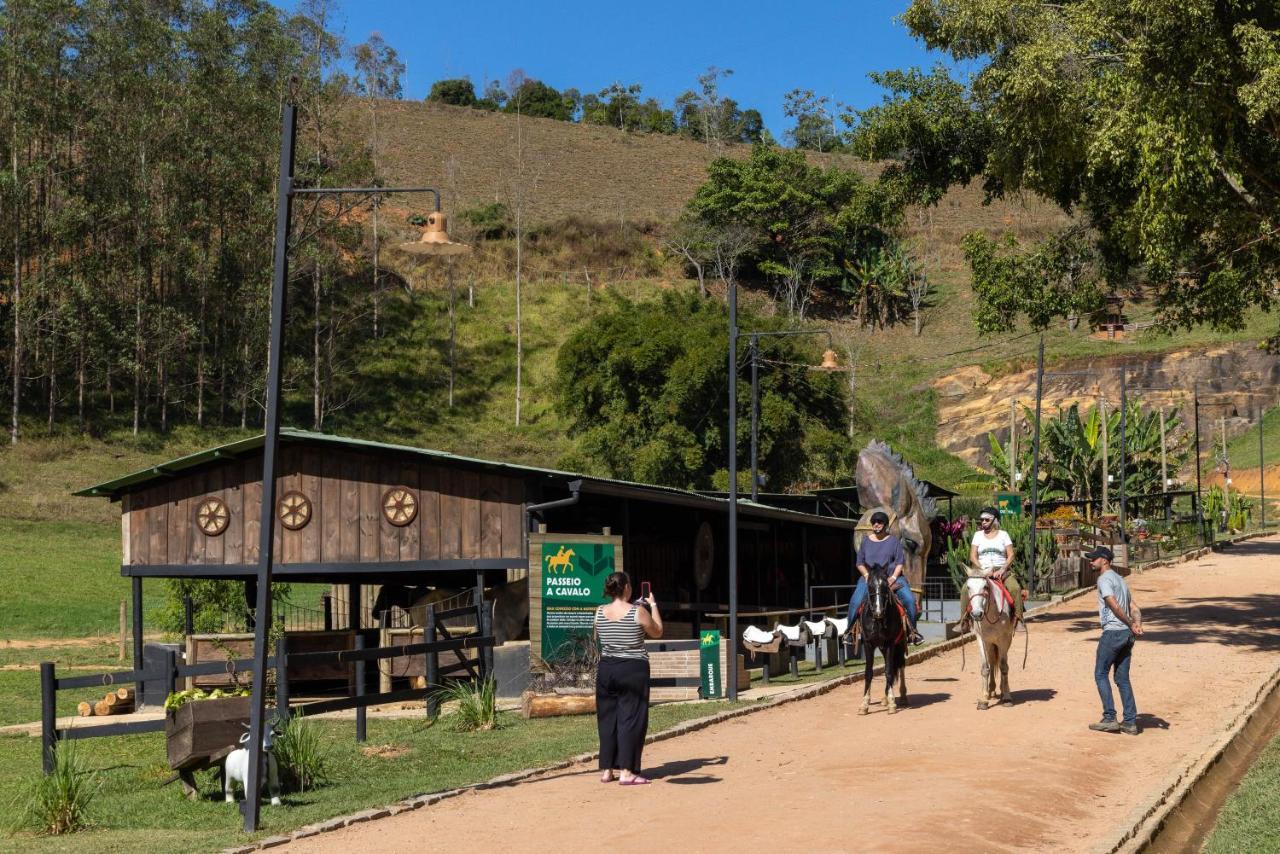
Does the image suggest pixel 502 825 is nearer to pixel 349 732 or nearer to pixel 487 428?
pixel 349 732

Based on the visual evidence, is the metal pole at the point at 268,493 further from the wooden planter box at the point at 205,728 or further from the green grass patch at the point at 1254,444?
the green grass patch at the point at 1254,444

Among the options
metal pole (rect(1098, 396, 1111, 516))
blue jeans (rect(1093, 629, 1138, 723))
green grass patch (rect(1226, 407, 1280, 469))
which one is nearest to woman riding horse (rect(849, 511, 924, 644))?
blue jeans (rect(1093, 629, 1138, 723))

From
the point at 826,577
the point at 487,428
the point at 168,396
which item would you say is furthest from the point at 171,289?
the point at 826,577

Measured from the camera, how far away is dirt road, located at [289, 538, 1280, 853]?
9602 millimetres

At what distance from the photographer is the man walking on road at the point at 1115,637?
1394cm

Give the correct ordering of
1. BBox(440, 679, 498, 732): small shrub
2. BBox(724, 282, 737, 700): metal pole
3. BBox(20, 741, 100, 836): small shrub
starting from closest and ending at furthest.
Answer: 1. BBox(20, 741, 100, 836): small shrub
2. BBox(440, 679, 498, 732): small shrub
3. BBox(724, 282, 737, 700): metal pole

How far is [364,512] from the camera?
73.4ft

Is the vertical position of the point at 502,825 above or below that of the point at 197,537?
below

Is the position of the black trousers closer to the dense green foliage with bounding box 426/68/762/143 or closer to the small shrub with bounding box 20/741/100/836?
the small shrub with bounding box 20/741/100/836

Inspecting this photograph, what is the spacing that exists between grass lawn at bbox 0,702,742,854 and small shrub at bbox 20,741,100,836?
18 cm

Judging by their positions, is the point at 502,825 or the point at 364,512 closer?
the point at 502,825

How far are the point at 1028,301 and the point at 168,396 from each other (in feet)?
143

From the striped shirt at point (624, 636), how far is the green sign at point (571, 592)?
902cm

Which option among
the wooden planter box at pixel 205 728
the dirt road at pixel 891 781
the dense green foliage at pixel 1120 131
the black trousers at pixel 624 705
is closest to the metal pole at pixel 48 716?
the wooden planter box at pixel 205 728
